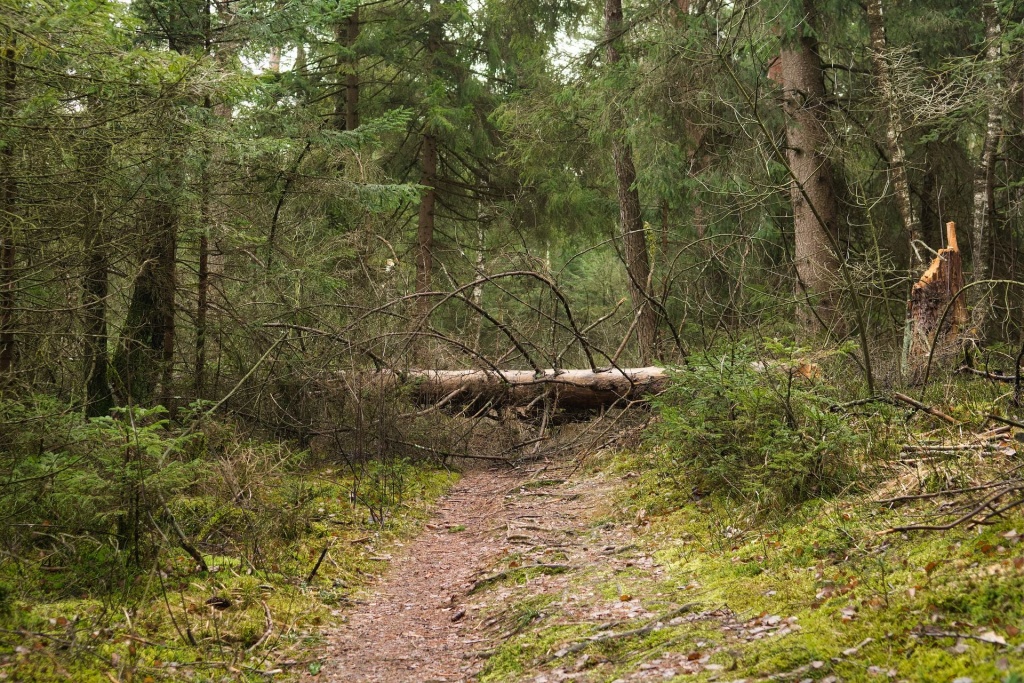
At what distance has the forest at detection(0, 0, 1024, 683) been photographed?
4.39 m

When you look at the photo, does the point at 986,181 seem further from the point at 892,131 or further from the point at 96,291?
the point at 96,291

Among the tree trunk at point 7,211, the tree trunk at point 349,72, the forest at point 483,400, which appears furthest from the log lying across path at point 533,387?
the tree trunk at point 349,72

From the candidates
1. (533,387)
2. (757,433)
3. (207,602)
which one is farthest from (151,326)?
(757,433)

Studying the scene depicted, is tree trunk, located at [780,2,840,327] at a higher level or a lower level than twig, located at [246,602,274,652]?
higher

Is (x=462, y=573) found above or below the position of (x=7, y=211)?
below

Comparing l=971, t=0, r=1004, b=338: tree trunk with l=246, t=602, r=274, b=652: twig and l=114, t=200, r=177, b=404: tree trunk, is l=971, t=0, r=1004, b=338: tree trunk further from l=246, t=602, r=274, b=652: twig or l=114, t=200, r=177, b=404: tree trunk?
l=114, t=200, r=177, b=404: tree trunk

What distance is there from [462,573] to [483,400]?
190 inches

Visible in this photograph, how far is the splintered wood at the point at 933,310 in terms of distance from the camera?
805 cm

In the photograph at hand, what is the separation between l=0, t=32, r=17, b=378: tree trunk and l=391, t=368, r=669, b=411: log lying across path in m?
4.87

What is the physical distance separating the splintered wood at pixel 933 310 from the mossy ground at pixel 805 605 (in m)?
3.37

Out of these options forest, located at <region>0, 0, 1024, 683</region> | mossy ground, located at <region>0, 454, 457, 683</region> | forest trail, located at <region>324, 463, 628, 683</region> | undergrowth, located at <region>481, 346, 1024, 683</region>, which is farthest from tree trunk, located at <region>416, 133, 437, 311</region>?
undergrowth, located at <region>481, 346, 1024, 683</region>

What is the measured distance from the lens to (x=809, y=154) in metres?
12.0

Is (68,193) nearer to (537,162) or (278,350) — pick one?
(278,350)

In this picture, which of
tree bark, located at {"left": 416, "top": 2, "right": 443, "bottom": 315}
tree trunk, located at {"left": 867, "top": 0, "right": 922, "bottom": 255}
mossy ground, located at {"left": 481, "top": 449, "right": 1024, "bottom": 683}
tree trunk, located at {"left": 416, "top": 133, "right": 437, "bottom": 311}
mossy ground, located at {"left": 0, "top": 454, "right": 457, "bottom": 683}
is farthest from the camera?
tree trunk, located at {"left": 416, "top": 133, "right": 437, "bottom": 311}
